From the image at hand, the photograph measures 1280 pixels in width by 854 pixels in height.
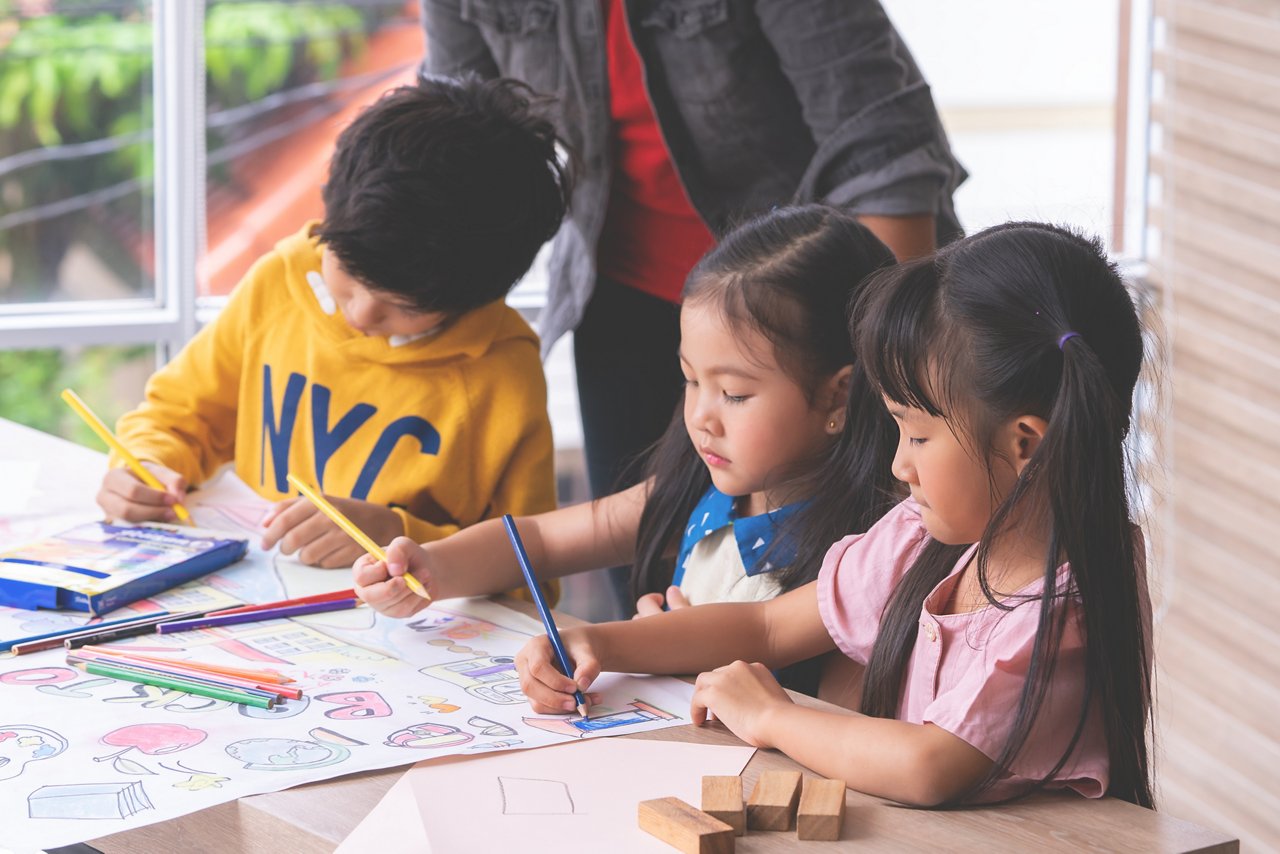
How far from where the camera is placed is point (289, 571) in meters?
1.17

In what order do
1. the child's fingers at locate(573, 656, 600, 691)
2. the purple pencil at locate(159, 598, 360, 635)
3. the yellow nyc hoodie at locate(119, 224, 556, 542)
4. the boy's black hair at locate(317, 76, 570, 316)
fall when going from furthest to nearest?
the yellow nyc hoodie at locate(119, 224, 556, 542) → the boy's black hair at locate(317, 76, 570, 316) → the purple pencil at locate(159, 598, 360, 635) → the child's fingers at locate(573, 656, 600, 691)

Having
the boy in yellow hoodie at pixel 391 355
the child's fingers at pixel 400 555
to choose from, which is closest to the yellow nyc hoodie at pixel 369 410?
the boy in yellow hoodie at pixel 391 355

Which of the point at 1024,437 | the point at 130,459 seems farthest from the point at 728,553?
the point at 130,459

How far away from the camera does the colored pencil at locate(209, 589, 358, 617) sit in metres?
1.06

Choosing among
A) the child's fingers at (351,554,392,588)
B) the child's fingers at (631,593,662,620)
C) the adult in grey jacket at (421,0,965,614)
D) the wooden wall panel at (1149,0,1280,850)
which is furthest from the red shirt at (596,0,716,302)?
the wooden wall panel at (1149,0,1280,850)

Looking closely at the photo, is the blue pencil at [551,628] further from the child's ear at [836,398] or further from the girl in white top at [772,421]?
the child's ear at [836,398]

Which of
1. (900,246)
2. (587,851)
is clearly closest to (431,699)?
(587,851)

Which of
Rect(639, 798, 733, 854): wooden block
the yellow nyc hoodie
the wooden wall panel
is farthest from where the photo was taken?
the wooden wall panel

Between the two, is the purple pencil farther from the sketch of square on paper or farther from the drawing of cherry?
the sketch of square on paper

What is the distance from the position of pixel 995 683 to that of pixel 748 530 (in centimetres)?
37

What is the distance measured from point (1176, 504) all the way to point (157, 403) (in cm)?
179

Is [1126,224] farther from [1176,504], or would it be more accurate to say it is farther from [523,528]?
[523,528]

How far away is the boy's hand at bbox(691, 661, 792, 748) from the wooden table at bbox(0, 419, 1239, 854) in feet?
0.27

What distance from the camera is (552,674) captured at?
901 millimetres
